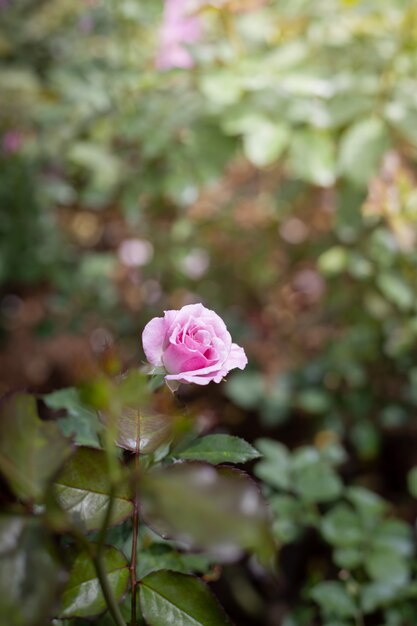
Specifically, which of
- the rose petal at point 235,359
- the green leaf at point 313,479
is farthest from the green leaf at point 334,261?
the rose petal at point 235,359

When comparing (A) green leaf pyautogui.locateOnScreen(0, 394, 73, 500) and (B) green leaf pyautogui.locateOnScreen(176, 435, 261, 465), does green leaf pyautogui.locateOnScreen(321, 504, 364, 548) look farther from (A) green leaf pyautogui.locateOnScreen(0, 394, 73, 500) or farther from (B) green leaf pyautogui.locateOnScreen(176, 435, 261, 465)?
(A) green leaf pyautogui.locateOnScreen(0, 394, 73, 500)

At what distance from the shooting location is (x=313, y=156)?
1.31 metres

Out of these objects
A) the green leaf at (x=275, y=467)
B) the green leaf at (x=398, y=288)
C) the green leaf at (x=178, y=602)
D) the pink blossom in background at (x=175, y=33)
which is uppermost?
the pink blossom in background at (x=175, y=33)

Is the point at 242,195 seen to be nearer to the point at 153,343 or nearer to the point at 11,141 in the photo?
the point at 11,141

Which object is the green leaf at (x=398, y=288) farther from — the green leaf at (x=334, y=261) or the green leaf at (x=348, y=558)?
the green leaf at (x=348, y=558)

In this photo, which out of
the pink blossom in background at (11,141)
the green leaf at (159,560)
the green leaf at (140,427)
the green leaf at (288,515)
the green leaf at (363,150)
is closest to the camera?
the green leaf at (140,427)

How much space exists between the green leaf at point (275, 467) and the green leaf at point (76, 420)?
353 mm

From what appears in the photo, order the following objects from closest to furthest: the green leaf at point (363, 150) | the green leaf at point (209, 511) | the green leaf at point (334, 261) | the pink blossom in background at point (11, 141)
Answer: the green leaf at point (209, 511) < the green leaf at point (363, 150) < the green leaf at point (334, 261) < the pink blossom in background at point (11, 141)

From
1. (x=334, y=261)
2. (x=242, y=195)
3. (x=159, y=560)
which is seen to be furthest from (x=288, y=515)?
(x=242, y=195)

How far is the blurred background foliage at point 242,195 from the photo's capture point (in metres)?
1.35

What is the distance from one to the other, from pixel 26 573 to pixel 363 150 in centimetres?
105

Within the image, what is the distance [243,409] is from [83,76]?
944 millimetres

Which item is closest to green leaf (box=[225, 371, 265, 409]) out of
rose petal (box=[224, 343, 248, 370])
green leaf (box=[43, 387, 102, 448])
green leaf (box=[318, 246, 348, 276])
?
green leaf (box=[318, 246, 348, 276])

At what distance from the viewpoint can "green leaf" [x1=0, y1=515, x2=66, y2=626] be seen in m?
0.42
